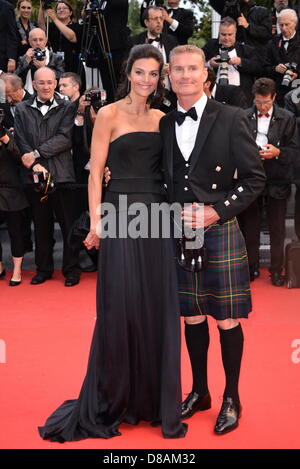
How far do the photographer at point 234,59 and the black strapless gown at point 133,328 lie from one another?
146 inches

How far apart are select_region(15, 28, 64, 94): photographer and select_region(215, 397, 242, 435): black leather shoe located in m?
4.66

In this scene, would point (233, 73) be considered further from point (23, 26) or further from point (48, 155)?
point (23, 26)

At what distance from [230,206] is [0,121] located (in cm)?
325

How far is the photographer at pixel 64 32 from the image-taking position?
763 cm

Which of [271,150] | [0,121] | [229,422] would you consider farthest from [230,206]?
[0,121]

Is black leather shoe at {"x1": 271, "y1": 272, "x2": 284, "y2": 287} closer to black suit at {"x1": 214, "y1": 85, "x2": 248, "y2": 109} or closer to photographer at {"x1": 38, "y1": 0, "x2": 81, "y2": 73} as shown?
black suit at {"x1": 214, "y1": 85, "x2": 248, "y2": 109}

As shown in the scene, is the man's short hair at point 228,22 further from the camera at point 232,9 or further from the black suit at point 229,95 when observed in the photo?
the black suit at point 229,95

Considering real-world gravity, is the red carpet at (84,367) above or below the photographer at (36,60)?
below

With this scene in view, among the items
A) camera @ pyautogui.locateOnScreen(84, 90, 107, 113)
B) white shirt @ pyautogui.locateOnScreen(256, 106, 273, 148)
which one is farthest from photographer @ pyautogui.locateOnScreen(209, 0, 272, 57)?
camera @ pyautogui.locateOnScreen(84, 90, 107, 113)

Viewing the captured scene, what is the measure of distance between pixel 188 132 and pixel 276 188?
303cm

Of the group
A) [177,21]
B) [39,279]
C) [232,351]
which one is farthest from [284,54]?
[232,351]

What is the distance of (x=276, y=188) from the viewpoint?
6.04 m

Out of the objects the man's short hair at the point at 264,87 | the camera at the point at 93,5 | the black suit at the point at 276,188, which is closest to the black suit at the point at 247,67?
the black suit at the point at 276,188

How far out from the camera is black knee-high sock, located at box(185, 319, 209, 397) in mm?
3426
